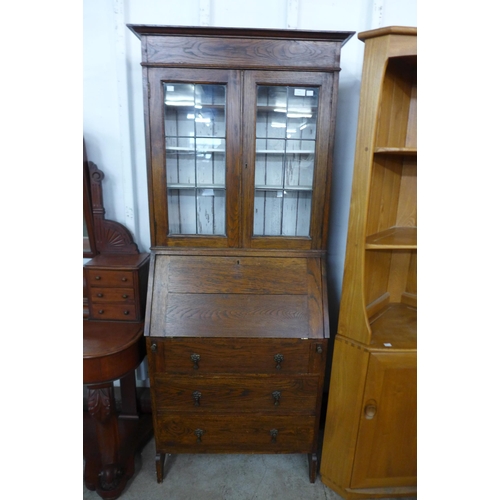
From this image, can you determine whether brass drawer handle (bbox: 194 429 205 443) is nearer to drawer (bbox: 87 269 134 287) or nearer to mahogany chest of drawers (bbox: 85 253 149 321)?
mahogany chest of drawers (bbox: 85 253 149 321)

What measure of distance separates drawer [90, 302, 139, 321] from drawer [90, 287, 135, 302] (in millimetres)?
33

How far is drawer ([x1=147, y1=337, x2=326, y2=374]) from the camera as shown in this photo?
1539mm

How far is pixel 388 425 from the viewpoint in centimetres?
154

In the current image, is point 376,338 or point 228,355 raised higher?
point 376,338

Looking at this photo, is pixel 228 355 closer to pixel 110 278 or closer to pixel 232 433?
pixel 232 433

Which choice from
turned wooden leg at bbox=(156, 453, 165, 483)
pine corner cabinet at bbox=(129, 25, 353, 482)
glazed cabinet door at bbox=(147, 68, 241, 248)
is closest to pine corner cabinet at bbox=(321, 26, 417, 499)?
pine corner cabinet at bbox=(129, 25, 353, 482)

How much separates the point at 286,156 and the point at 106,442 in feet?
5.46

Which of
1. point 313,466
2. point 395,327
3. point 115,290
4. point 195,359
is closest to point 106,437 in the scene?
point 195,359

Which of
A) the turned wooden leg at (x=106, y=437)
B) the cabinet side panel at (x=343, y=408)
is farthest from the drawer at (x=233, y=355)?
the turned wooden leg at (x=106, y=437)

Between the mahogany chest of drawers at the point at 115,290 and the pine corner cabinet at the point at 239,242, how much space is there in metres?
0.20

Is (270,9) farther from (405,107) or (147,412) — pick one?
(147,412)

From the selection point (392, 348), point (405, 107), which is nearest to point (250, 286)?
point (392, 348)

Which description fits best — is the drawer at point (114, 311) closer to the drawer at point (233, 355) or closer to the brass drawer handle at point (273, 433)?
the drawer at point (233, 355)

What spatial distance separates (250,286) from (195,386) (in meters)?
0.56
